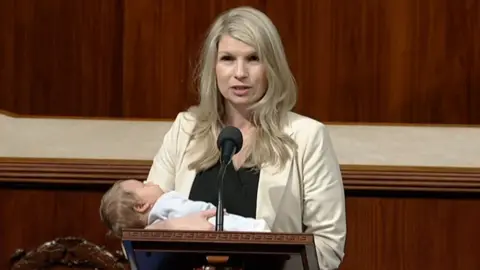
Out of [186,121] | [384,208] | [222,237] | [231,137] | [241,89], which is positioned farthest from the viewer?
[384,208]

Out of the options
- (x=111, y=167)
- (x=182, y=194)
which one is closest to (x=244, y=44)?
(x=182, y=194)

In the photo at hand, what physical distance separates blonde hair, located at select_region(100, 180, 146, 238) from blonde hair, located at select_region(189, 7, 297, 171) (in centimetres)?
14

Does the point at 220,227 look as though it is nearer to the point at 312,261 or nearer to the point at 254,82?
the point at 312,261

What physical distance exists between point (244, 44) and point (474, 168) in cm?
106

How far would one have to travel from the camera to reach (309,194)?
2.19m

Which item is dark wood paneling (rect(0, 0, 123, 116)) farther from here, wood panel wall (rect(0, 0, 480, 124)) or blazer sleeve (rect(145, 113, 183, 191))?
blazer sleeve (rect(145, 113, 183, 191))

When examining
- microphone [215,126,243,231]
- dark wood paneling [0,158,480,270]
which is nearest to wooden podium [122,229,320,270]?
Result: microphone [215,126,243,231]

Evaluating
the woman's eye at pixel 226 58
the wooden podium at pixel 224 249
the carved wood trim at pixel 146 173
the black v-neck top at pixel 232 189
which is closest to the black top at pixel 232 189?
the black v-neck top at pixel 232 189

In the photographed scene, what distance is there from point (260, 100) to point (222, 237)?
509 millimetres

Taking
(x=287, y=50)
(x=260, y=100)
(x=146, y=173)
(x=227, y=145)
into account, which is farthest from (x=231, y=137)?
(x=287, y=50)

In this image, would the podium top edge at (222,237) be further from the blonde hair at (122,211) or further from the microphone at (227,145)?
the blonde hair at (122,211)

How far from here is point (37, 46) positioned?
3.50 meters

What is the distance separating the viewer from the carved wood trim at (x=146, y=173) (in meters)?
2.97

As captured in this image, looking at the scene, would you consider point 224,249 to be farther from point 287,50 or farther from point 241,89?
point 287,50
